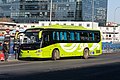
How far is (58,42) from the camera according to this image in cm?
3278

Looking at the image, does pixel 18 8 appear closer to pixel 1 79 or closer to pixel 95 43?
pixel 95 43

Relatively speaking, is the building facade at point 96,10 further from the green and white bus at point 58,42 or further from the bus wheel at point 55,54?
the bus wheel at point 55,54

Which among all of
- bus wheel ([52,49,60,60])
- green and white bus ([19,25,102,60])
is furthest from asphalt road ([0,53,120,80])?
bus wheel ([52,49,60,60])

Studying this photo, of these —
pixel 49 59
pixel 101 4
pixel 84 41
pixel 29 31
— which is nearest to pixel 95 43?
pixel 84 41

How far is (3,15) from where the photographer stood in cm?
16700

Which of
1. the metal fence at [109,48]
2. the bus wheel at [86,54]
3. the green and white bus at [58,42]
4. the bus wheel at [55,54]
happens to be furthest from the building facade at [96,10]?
the bus wheel at [55,54]

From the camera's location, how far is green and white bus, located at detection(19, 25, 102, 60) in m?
31.2

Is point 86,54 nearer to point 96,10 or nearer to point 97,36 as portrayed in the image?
point 97,36

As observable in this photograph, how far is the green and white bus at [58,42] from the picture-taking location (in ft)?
102

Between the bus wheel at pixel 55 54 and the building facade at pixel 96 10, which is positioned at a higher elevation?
the building facade at pixel 96 10

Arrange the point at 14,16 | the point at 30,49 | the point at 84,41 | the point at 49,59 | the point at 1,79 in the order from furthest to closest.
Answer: the point at 14,16 → the point at 84,41 → the point at 49,59 → the point at 30,49 → the point at 1,79

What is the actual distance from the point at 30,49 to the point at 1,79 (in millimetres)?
15258

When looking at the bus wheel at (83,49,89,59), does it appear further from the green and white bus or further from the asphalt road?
the asphalt road

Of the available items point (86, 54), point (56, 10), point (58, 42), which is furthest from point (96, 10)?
point (58, 42)
